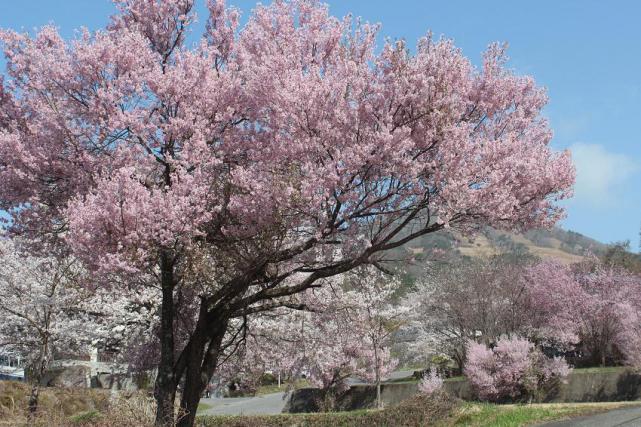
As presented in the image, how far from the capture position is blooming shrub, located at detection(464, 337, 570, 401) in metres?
22.9

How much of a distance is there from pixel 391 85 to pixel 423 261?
3.64m

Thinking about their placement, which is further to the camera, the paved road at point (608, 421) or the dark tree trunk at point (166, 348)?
the dark tree trunk at point (166, 348)

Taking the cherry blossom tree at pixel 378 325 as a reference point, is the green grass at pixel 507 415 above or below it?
below

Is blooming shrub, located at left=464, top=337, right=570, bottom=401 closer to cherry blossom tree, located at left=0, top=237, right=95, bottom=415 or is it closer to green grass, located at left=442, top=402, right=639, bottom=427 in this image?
green grass, located at left=442, top=402, right=639, bottom=427

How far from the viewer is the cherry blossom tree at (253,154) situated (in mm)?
10625

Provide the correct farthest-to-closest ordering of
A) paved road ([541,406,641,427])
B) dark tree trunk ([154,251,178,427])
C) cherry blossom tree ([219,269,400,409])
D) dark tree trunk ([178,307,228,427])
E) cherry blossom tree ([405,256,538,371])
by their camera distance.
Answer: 1. cherry blossom tree ([405,256,538,371])
2. cherry blossom tree ([219,269,400,409])
3. dark tree trunk ([178,307,228,427])
4. dark tree trunk ([154,251,178,427])
5. paved road ([541,406,641,427])

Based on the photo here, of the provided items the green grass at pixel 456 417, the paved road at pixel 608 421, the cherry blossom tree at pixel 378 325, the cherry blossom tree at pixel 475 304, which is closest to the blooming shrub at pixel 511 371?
the cherry blossom tree at pixel 378 325

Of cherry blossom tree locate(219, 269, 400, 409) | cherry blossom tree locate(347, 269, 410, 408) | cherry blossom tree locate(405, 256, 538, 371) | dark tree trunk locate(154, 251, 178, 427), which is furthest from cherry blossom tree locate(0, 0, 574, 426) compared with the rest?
cherry blossom tree locate(405, 256, 538, 371)

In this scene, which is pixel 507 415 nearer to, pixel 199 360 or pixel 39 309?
pixel 199 360

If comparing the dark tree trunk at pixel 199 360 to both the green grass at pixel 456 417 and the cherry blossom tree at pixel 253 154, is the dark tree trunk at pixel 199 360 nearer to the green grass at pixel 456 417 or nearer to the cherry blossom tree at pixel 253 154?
the cherry blossom tree at pixel 253 154

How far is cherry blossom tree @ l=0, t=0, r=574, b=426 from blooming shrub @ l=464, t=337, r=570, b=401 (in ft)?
40.3

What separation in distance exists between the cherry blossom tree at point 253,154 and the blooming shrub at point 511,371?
12.3 metres

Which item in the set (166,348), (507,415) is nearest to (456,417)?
(507,415)

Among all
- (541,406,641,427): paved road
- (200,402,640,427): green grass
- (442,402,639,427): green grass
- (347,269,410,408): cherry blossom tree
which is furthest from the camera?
(347,269,410,408): cherry blossom tree
